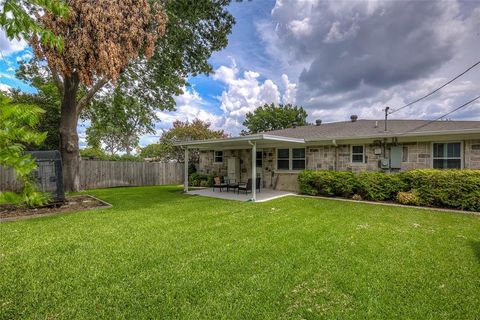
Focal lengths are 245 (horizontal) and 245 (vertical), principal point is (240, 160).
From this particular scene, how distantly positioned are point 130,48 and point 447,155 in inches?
486

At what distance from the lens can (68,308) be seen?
273 centimetres

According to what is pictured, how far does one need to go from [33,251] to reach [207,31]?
977 cm

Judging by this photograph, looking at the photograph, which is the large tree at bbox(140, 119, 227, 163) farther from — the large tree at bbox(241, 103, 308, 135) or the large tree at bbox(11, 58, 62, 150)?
the large tree at bbox(241, 103, 308, 135)

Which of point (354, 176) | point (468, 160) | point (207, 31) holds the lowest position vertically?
point (354, 176)

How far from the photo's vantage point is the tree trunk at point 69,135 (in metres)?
10.6

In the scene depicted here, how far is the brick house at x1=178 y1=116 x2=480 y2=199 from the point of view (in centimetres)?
953

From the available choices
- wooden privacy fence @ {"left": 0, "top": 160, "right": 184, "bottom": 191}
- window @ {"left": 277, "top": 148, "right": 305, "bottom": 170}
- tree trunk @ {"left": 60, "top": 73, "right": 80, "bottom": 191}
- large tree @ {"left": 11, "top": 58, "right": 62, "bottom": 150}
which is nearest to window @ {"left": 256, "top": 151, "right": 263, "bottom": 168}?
window @ {"left": 277, "top": 148, "right": 305, "bottom": 170}

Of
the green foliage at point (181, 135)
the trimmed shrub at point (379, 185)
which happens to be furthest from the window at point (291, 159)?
the green foliage at point (181, 135)

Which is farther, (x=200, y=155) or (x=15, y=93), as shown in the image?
(x=200, y=155)

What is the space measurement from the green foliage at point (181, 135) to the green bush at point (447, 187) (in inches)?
632

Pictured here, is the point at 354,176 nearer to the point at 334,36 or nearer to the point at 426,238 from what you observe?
the point at 426,238

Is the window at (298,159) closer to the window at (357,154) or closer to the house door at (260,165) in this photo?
the house door at (260,165)

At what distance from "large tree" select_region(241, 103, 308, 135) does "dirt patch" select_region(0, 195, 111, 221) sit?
2749 cm

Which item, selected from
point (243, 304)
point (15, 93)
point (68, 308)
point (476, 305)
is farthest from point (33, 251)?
point (15, 93)
